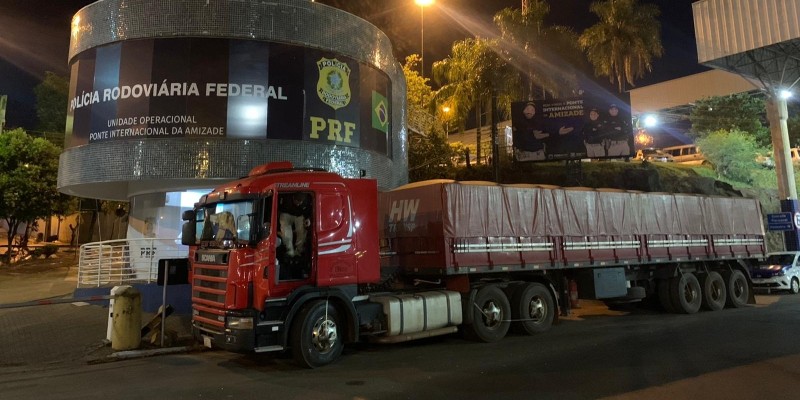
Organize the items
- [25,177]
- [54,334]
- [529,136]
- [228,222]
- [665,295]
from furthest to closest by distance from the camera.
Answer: [529,136], [25,177], [665,295], [54,334], [228,222]

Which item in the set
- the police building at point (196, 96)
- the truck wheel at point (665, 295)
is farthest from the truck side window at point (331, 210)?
the truck wheel at point (665, 295)

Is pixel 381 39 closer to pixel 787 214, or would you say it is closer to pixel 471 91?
pixel 471 91

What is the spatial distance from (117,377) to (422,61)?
93.7ft

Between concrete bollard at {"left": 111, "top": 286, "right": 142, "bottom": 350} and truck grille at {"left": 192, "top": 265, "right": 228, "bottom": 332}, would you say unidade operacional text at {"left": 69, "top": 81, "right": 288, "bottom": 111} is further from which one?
truck grille at {"left": 192, "top": 265, "right": 228, "bottom": 332}

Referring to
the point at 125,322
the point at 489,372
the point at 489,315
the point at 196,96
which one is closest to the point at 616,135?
the point at 489,315

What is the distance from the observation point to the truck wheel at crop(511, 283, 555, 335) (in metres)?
10.1

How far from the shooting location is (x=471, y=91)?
26.3 meters

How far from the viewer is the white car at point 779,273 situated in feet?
56.2

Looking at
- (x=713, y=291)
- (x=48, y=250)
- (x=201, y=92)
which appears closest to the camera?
(x=201, y=92)

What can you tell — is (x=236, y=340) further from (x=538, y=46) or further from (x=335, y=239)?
(x=538, y=46)

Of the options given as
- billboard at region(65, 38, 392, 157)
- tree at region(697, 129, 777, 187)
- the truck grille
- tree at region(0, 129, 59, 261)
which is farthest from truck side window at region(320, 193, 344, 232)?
tree at region(697, 129, 777, 187)

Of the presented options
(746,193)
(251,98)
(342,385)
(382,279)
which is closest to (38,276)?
(251,98)

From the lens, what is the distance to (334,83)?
47.6 feet

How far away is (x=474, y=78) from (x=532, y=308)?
57.9 ft
